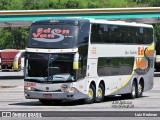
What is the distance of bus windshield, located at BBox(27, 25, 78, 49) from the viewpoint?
82.7ft

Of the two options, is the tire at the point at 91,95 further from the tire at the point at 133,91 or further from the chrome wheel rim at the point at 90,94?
the tire at the point at 133,91

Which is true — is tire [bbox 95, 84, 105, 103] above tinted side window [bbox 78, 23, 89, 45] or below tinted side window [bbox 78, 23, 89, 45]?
below

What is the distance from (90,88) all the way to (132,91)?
14.8ft

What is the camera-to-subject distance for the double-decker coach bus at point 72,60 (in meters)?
25.1

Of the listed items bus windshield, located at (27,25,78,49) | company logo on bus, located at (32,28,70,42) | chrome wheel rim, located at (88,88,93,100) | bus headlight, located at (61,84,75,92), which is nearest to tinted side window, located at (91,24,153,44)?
bus windshield, located at (27,25,78,49)

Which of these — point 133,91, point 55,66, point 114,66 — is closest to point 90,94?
point 55,66

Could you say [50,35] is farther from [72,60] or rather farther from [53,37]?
[72,60]

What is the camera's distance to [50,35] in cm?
2541

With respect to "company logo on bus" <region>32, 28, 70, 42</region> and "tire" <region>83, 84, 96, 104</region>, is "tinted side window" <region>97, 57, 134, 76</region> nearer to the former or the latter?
"tire" <region>83, 84, 96, 104</region>

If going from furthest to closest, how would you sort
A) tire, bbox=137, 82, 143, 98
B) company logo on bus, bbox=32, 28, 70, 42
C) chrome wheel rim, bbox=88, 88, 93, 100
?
tire, bbox=137, 82, 143, 98
chrome wheel rim, bbox=88, 88, 93, 100
company logo on bus, bbox=32, 28, 70, 42

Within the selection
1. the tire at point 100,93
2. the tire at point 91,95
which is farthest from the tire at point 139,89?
the tire at point 91,95

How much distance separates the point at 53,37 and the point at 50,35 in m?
0.16

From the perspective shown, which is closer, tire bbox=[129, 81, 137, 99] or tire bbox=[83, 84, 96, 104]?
tire bbox=[83, 84, 96, 104]

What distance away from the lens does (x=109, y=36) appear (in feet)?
92.0
